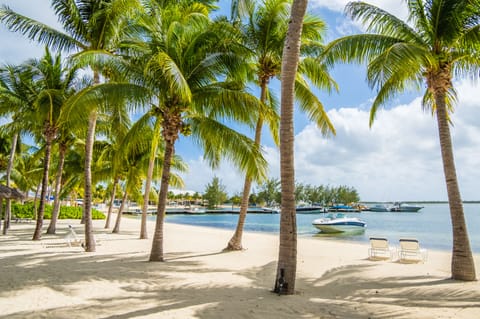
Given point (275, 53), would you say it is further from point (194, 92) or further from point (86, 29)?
point (86, 29)

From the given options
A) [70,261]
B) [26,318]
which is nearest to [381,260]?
[70,261]

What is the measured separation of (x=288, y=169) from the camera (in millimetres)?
6605

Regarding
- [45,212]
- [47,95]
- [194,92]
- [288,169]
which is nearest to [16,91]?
[47,95]

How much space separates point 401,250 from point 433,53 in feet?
21.0

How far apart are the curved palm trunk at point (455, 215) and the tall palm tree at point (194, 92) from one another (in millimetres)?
4559

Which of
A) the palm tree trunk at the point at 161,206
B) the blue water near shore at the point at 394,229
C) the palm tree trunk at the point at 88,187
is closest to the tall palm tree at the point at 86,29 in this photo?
the palm tree trunk at the point at 88,187

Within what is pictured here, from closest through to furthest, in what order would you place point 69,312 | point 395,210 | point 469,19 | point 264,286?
point 69,312 → point 264,286 → point 469,19 → point 395,210

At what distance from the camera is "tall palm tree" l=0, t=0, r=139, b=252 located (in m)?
11.6

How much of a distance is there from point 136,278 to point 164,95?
5.11 meters

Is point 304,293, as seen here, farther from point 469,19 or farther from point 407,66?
Answer: point 469,19

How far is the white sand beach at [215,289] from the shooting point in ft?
17.8

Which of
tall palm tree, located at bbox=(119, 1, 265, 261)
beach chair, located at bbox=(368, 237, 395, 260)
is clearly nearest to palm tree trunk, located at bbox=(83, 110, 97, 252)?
tall palm tree, located at bbox=(119, 1, 265, 261)

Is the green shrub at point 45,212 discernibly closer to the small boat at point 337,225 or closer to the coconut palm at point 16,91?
the coconut palm at point 16,91

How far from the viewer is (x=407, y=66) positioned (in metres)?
8.53
